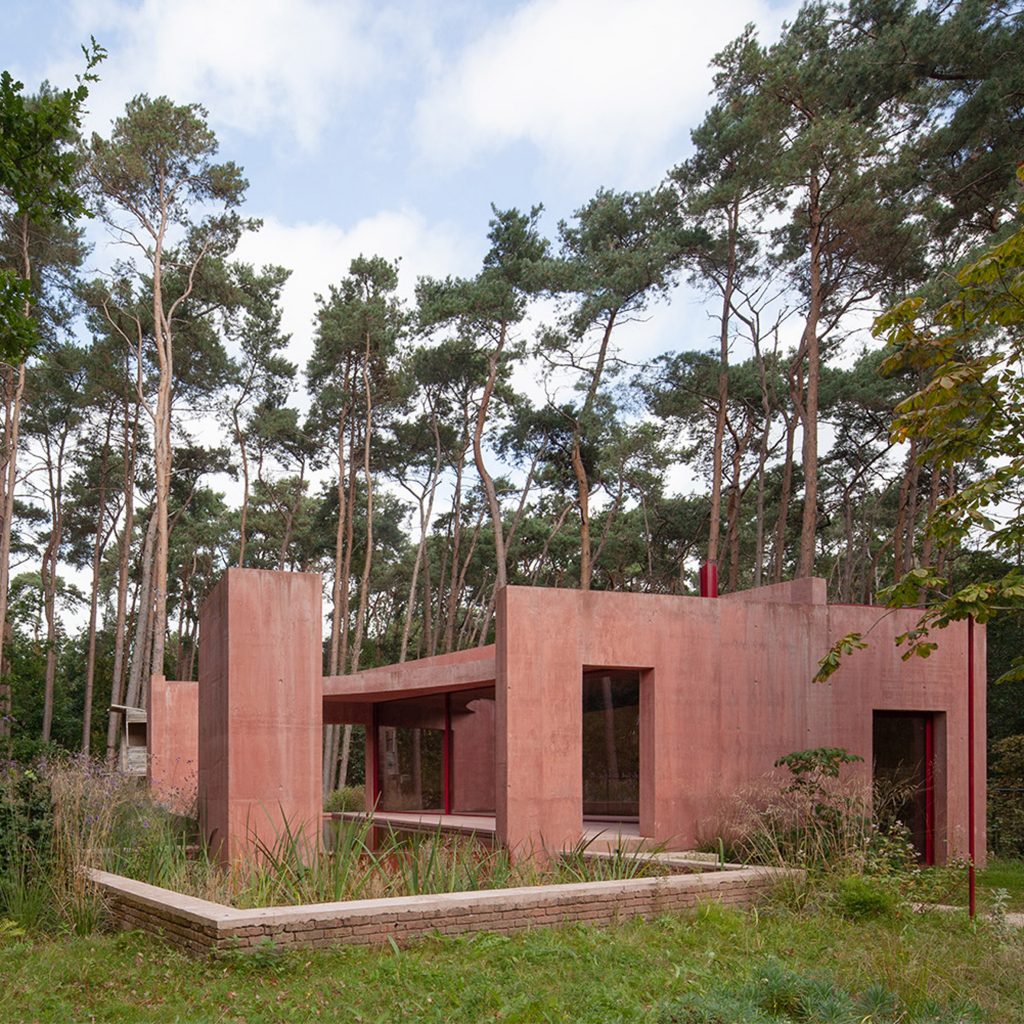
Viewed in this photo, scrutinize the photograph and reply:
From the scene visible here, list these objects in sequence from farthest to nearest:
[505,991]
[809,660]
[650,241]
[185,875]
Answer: [650,241]
[809,660]
[185,875]
[505,991]

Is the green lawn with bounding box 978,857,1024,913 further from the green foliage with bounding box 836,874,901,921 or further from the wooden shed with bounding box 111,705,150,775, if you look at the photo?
the wooden shed with bounding box 111,705,150,775

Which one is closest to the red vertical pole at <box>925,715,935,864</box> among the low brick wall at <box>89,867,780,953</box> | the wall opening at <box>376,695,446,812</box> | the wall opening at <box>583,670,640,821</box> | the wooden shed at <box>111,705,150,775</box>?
the wall opening at <box>583,670,640,821</box>

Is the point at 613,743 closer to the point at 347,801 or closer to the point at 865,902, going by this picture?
the point at 865,902

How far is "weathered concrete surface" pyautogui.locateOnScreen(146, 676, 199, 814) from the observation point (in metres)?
18.9

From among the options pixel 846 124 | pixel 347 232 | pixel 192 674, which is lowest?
pixel 192 674

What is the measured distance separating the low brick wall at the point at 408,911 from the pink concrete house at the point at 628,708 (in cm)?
195

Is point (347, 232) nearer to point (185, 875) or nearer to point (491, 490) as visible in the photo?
point (491, 490)

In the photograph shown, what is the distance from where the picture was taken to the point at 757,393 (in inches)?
1002

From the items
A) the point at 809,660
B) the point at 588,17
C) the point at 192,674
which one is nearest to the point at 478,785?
the point at 809,660

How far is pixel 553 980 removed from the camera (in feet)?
18.9

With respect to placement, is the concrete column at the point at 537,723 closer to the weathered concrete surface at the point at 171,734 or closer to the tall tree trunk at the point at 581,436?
the weathered concrete surface at the point at 171,734

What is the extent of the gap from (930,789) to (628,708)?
147 inches

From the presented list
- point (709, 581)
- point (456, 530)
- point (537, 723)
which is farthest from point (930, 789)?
point (456, 530)

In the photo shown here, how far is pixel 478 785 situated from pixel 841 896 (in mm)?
8684
